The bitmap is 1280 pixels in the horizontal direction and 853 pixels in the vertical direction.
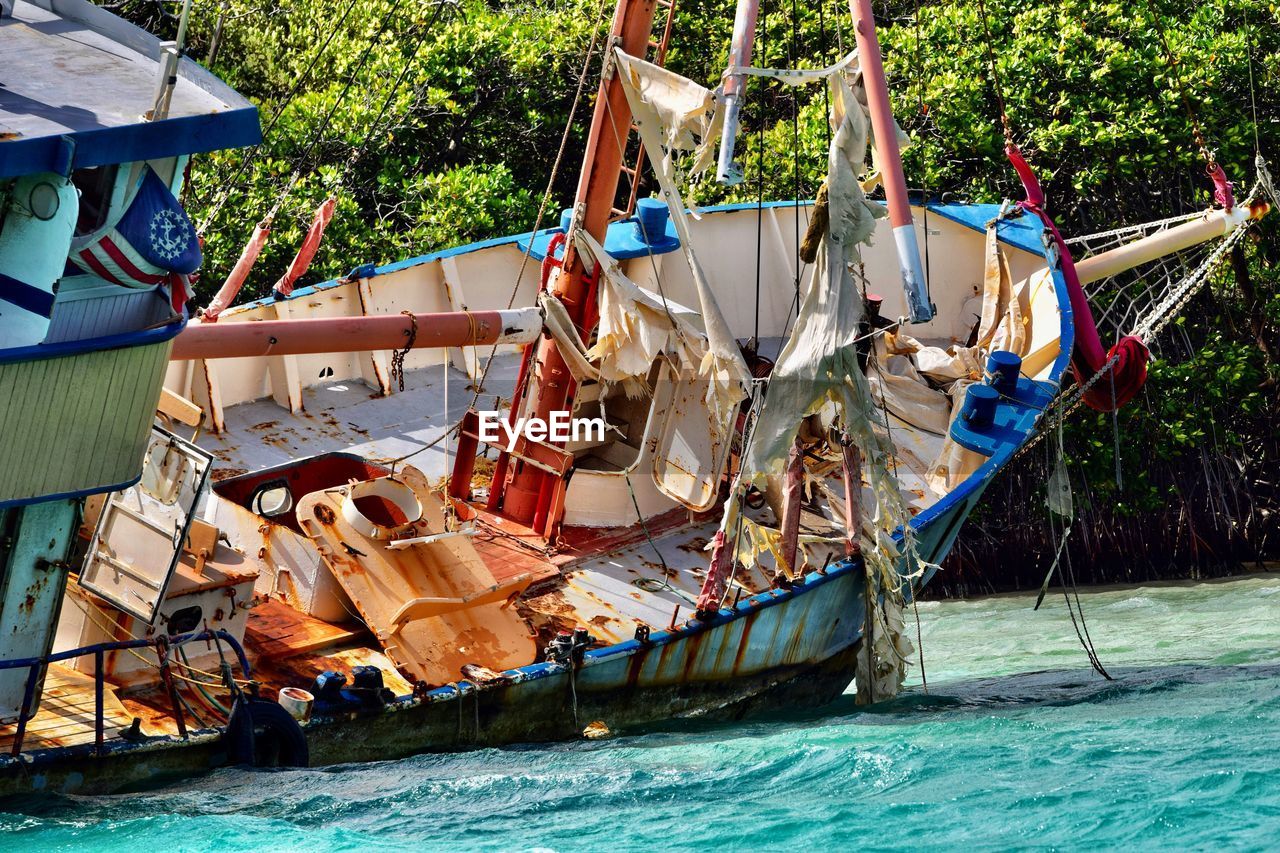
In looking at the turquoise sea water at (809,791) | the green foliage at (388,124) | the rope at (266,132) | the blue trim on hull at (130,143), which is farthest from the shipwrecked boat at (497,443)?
the green foliage at (388,124)

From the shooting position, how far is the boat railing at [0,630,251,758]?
11453 mm

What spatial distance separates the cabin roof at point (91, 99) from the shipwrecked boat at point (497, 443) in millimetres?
32

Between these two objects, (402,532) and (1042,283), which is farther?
(1042,283)

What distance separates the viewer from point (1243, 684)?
16.1 m

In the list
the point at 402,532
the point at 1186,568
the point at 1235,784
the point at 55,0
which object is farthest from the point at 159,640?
the point at 1186,568

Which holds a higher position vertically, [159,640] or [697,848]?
[159,640]

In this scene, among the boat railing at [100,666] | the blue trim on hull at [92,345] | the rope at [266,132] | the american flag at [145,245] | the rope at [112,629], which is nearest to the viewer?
Answer: the blue trim on hull at [92,345]

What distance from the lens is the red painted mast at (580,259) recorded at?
16.0m

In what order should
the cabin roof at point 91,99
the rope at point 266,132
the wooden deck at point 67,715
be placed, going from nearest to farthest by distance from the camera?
the cabin roof at point 91,99, the wooden deck at point 67,715, the rope at point 266,132

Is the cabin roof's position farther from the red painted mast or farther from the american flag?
the red painted mast

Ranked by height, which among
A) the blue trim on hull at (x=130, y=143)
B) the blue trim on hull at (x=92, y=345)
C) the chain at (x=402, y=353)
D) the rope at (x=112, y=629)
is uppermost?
the blue trim on hull at (x=130, y=143)

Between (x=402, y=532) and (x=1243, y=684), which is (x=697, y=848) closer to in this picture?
(x=402, y=532)

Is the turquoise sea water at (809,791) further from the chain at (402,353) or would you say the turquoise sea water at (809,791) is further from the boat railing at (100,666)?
the chain at (402,353)

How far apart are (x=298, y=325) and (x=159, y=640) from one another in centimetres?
331
